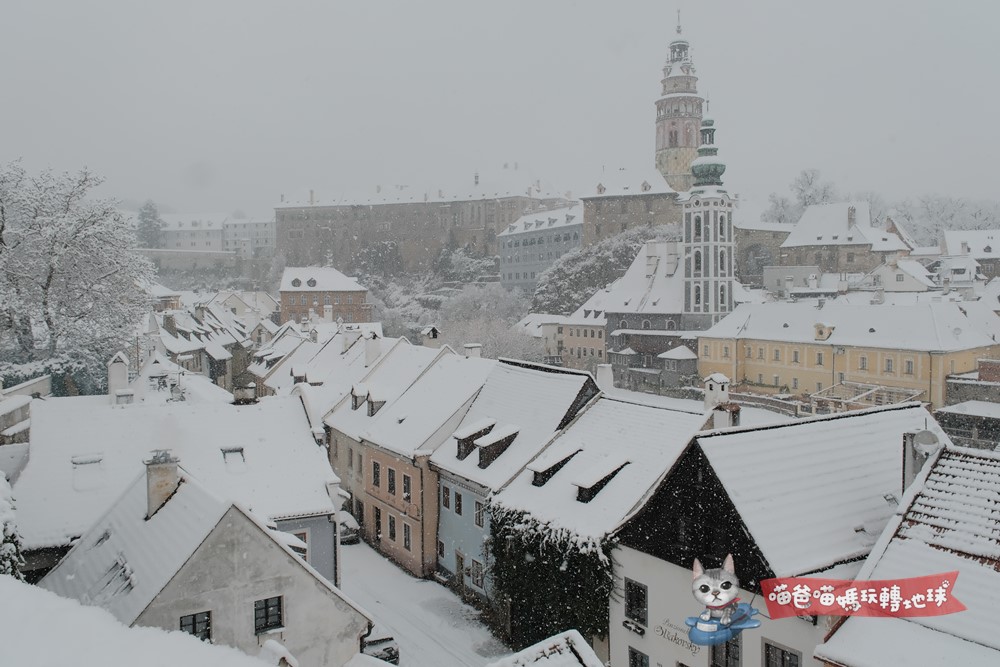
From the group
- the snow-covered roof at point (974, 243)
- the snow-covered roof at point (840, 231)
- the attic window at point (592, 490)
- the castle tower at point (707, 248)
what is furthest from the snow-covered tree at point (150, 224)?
the attic window at point (592, 490)

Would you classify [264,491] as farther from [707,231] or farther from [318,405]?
[707,231]

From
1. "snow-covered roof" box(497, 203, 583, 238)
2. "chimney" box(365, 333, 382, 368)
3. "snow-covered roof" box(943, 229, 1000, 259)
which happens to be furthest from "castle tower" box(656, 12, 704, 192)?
"chimney" box(365, 333, 382, 368)

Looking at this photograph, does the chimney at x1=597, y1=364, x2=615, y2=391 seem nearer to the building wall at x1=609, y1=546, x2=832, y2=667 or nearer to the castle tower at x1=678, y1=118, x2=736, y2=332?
the building wall at x1=609, y1=546, x2=832, y2=667

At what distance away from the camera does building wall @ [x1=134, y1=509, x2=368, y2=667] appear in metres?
10.4

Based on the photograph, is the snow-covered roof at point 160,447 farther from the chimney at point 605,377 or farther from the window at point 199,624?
the chimney at point 605,377

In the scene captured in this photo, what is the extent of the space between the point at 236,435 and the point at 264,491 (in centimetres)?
191

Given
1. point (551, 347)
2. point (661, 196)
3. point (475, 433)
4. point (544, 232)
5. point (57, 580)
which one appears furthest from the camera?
point (544, 232)

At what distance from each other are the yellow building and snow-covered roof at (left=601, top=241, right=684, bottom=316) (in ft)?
22.3

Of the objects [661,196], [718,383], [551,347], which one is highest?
[661,196]

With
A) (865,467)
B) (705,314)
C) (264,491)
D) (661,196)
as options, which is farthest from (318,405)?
(661,196)

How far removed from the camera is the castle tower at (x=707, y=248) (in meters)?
58.5

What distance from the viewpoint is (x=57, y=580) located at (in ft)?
39.8

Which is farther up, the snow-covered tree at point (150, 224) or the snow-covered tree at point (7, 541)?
the snow-covered tree at point (150, 224)

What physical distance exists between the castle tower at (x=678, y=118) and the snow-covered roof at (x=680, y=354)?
41.7 metres
